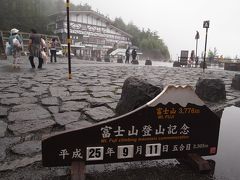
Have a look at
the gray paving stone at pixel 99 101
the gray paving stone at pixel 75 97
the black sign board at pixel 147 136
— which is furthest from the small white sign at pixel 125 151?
the gray paving stone at pixel 75 97

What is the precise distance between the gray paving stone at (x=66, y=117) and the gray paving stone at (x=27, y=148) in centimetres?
66

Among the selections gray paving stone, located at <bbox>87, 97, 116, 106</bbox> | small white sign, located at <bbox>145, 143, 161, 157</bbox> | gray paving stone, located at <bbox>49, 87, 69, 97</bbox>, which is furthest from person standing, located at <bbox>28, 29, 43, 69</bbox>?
small white sign, located at <bbox>145, 143, 161, 157</bbox>

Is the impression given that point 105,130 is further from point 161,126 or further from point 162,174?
point 162,174

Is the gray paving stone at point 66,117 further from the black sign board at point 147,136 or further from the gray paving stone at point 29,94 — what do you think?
the gray paving stone at point 29,94

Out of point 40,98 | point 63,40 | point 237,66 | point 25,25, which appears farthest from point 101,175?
point 25,25

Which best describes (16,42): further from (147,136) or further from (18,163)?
(147,136)

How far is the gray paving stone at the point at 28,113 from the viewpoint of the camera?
12.1ft

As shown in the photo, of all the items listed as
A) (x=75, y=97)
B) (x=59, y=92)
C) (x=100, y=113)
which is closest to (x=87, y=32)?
(x=59, y=92)

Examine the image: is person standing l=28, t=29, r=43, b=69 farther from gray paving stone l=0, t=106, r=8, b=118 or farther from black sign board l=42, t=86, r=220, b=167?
black sign board l=42, t=86, r=220, b=167

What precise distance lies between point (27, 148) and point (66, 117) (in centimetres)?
108

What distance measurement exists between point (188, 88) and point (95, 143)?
41.6 inches

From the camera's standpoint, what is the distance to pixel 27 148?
2732 mm

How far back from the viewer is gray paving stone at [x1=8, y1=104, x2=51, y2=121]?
369cm

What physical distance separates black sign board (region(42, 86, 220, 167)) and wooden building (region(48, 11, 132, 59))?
33050 mm
